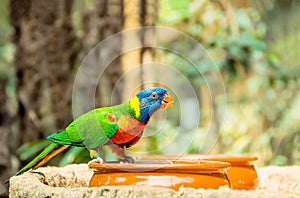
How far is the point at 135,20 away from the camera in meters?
2.48

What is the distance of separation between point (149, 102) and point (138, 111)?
0.03 metres

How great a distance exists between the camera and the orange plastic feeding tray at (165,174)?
4.09ft

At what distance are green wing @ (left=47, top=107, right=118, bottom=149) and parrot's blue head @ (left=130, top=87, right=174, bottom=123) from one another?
6cm

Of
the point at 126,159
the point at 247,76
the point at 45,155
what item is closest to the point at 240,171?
the point at 126,159

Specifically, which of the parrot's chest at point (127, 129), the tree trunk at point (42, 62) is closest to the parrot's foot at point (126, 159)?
the parrot's chest at point (127, 129)

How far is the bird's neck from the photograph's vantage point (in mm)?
1345

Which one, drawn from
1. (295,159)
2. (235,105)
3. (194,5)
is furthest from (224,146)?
(194,5)

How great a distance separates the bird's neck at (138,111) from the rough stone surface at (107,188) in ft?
0.67

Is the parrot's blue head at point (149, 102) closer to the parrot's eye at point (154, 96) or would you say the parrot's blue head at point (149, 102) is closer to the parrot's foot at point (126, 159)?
the parrot's eye at point (154, 96)

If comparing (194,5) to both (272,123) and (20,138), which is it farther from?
(20,138)

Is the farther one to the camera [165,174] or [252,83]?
[252,83]

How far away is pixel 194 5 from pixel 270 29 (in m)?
1.05

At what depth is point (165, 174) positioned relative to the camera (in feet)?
4.11

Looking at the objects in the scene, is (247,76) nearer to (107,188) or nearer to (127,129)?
(127,129)
